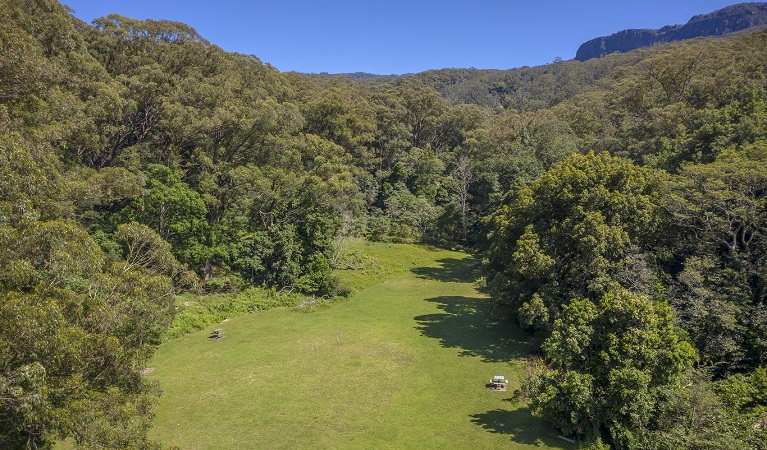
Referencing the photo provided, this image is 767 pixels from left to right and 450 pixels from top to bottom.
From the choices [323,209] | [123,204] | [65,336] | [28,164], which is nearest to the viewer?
[65,336]

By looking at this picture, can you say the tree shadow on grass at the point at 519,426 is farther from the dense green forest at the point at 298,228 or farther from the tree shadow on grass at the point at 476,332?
the tree shadow on grass at the point at 476,332

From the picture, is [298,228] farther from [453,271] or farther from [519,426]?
[519,426]

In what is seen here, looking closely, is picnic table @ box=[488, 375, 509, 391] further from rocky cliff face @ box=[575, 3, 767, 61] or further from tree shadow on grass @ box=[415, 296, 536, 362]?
rocky cliff face @ box=[575, 3, 767, 61]

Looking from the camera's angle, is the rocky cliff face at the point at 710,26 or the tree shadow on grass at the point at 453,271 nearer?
the tree shadow on grass at the point at 453,271

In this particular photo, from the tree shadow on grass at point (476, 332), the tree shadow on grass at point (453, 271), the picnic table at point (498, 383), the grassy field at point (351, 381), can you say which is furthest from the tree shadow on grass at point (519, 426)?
the tree shadow on grass at point (453, 271)

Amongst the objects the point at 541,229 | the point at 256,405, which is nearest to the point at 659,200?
the point at 541,229

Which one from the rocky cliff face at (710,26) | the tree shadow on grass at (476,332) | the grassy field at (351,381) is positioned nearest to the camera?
the grassy field at (351,381)

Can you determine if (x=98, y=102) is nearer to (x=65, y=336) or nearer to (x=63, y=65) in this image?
(x=63, y=65)
